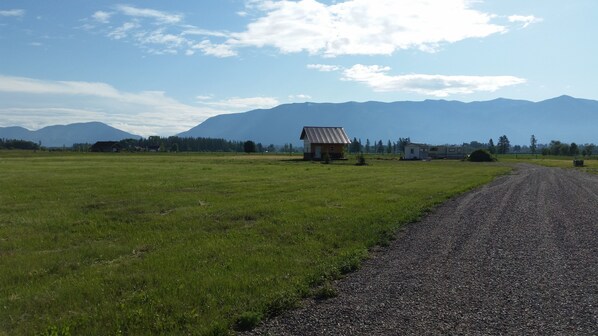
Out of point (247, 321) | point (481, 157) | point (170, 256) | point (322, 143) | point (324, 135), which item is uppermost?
point (324, 135)

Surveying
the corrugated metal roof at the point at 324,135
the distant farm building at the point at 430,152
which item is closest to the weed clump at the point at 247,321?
the corrugated metal roof at the point at 324,135

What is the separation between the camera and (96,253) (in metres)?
10.4

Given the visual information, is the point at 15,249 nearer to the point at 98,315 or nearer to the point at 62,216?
the point at 62,216

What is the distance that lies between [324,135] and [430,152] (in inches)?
1707

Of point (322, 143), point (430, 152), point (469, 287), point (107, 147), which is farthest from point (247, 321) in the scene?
point (107, 147)

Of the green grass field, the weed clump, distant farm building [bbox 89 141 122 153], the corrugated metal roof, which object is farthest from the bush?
distant farm building [bbox 89 141 122 153]

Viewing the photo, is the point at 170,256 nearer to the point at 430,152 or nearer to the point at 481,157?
the point at 481,157

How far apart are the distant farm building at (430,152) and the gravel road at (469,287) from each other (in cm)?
10083

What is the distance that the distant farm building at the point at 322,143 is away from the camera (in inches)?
3563

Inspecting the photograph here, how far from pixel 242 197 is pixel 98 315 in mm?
14829

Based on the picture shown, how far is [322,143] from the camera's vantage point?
298 feet

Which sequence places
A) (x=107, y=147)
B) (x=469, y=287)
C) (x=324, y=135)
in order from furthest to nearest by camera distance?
(x=107, y=147), (x=324, y=135), (x=469, y=287)

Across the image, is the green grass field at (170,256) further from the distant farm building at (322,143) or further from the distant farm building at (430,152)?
the distant farm building at (430,152)

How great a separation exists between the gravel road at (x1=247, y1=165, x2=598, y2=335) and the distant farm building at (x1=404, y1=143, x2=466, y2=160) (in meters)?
101
